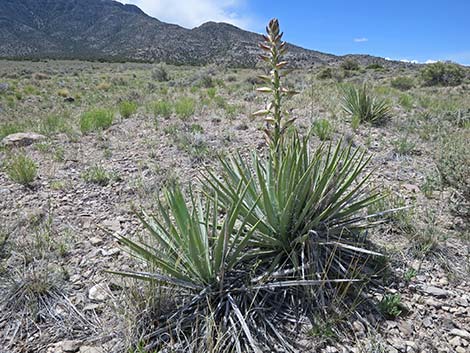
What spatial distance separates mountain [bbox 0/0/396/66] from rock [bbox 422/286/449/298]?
44.4m

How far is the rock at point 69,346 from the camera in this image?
1.80m

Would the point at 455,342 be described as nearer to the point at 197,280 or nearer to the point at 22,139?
the point at 197,280

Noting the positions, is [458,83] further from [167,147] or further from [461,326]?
[461,326]

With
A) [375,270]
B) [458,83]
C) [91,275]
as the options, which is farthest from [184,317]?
[458,83]

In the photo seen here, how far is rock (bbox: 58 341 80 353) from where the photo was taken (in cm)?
180

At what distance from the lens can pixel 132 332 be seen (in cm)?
171

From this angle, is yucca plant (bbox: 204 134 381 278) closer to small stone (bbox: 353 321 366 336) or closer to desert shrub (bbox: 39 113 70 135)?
small stone (bbox: 353 321 366 336)

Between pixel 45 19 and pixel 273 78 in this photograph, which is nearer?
pixel 273 78

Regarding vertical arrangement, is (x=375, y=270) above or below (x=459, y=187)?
below

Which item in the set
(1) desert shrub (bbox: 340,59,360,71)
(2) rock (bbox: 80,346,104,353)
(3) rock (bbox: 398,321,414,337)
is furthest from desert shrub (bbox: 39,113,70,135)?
(1) desert shrub (bbox: 340,59,360,71)

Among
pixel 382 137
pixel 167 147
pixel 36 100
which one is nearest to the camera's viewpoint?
pixel 167 147

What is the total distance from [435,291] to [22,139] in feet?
22.8

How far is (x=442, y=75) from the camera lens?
16.4 meters

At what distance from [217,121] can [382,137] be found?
3.45 m
